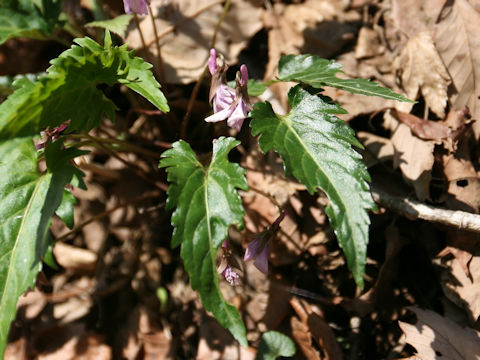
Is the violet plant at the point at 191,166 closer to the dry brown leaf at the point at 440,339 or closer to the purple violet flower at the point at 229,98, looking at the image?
the purple violet flower at the point at 229,98

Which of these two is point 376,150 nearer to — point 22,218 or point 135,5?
point 135,5

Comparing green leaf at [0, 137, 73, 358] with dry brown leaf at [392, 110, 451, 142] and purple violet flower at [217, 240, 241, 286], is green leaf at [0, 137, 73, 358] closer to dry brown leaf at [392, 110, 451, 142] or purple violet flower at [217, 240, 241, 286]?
purple violet flower at [217, 240, 241, 286]

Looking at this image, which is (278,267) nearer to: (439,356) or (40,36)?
(439,356)

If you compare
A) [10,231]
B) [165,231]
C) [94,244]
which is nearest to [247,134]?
[165,231]

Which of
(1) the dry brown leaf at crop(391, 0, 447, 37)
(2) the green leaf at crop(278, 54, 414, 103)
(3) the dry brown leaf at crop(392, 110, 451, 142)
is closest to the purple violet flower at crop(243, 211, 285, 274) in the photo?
(2) the green leaf at crop(278, 54, 414, 103)

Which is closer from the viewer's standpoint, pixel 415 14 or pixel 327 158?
pixel 327 158

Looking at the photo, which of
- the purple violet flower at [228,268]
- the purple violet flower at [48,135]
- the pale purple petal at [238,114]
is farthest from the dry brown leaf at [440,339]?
the purple violet flower at [48,135]

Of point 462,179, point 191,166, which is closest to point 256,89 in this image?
point 191,166
